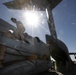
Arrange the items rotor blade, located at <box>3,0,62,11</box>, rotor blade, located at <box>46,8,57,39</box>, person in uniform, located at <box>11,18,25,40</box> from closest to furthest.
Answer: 1. person in uniform, located at <box>11,18,25,40</box>
2. rotor blade, located at <box>46,8,57,39</box>
3. rotor blade, located at <box>3,0,62,11</box>

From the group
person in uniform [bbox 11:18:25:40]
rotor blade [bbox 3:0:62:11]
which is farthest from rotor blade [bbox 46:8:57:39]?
person in uniform [bbox 11:18:25:40]

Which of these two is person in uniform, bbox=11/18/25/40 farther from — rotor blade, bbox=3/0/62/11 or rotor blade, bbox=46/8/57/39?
rotor blade, bbox=3/0/62/11

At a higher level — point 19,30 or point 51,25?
point 51,25

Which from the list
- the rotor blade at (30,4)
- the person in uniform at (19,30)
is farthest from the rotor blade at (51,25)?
the person in uniform at (19,30)

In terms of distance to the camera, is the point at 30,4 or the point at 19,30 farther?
the point at 30,4

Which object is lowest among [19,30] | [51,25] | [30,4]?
[19,30]

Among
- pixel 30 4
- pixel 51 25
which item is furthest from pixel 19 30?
pixel 30 4

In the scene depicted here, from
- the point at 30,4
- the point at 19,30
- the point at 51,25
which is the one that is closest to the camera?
the point at 19,30

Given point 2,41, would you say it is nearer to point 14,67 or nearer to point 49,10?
point 14,67

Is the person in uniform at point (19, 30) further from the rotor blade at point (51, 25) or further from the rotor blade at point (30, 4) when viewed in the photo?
the rotor blade at point (30, 4)

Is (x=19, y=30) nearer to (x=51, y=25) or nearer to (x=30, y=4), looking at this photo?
(x=51, y=25)

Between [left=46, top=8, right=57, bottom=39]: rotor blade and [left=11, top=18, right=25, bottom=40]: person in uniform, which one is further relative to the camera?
[left=46, top=8, right=57, bottom=39]: rotor blade

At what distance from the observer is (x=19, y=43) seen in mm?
5656

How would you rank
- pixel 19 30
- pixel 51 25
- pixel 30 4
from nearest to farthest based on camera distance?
pixel 19 30, pixel 51 25, pixel 30 4
